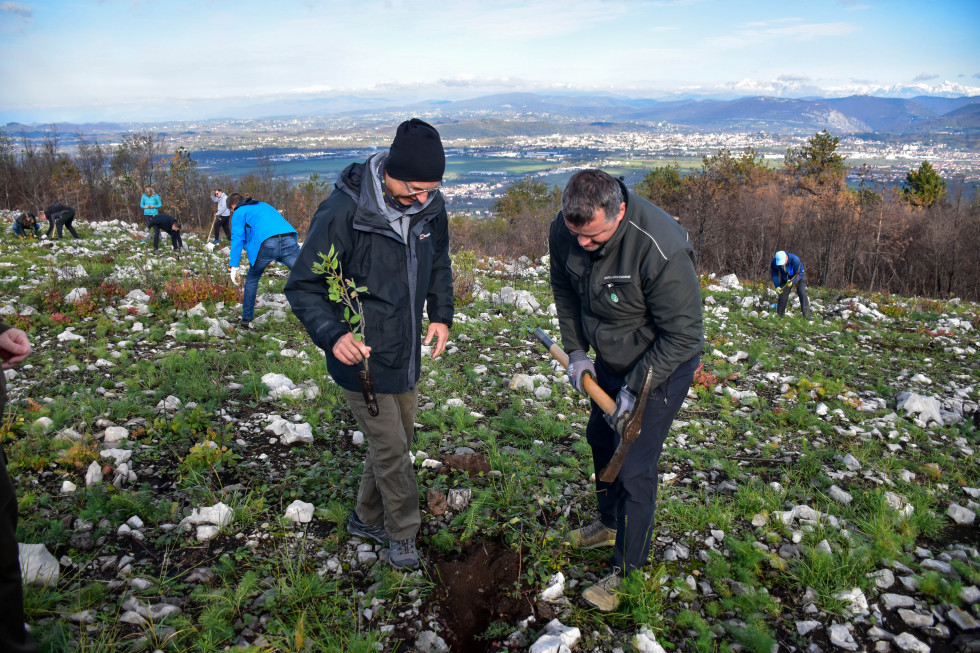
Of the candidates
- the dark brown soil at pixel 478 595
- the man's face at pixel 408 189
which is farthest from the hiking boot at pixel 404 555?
the man's face at pixel 408 189

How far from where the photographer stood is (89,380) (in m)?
4.98

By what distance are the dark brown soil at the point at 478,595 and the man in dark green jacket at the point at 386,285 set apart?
0.79 ft

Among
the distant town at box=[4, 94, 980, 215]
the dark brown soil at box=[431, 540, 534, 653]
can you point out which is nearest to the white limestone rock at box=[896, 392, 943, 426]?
the dark brown soil at box=[431, 540, 534, 653]

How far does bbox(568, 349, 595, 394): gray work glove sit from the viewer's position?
2879mm

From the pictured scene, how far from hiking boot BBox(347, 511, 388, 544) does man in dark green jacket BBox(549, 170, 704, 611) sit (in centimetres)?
124

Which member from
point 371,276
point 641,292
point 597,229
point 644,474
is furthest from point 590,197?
point 644,474

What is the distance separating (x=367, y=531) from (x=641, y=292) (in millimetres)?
2163

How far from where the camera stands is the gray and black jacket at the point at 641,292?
93.8 inches

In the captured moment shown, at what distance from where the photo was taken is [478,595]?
2.75 m

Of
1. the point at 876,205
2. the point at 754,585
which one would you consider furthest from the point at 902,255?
the point at 754,585

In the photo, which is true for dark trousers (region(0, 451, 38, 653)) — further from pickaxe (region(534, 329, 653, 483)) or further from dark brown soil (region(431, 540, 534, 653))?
pickaxe (region(534, 329, 653, 483))

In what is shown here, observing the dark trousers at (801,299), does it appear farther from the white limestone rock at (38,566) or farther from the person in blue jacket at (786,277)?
the white limestone rock at (38,566)

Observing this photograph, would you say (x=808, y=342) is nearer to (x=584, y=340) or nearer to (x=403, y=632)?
(x=584, y=340)

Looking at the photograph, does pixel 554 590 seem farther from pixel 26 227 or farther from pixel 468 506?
pixel 26 227
